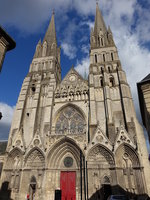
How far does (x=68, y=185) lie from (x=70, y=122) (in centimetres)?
591

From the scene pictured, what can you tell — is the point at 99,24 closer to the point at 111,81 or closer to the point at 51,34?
the point at 51,34

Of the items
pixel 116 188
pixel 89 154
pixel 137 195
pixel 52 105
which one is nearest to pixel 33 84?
pixel 52 105

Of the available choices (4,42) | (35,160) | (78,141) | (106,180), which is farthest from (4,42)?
(106,180)

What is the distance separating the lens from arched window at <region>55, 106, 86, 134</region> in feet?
46.8

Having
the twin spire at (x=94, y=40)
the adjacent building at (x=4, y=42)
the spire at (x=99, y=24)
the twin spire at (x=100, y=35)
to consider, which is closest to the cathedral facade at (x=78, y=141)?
the twin spire at (x=100, y=35)

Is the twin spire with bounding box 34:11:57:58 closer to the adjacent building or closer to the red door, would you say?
the adjacent building

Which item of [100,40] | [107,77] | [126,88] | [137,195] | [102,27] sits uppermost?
[102,27]

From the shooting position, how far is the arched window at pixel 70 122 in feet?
46.8

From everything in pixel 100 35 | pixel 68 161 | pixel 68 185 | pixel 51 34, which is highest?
pixel 51 34

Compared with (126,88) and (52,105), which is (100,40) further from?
(52,105)

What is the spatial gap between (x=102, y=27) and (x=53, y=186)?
24.6m

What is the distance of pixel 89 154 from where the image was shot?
1156cm

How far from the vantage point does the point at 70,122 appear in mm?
14984

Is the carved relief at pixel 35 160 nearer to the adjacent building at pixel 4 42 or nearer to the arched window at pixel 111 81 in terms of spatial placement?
the adjacent building at pixel 4 42
